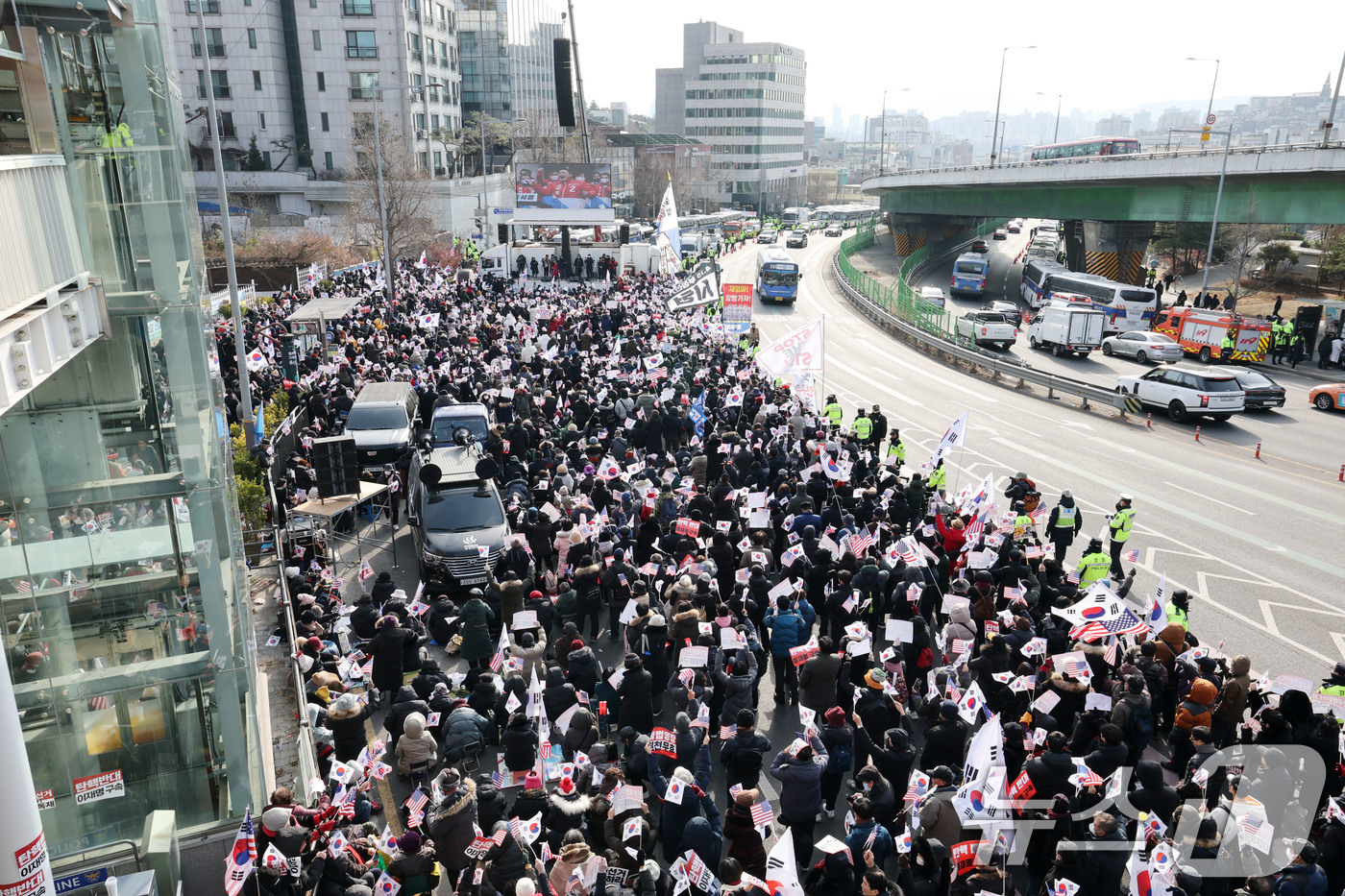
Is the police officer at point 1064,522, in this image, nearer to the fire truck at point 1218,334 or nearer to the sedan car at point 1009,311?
the fire truck at point 1218,334

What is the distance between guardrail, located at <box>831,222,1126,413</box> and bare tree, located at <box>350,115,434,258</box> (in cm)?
2560

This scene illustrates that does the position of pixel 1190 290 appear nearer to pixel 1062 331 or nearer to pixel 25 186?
pixel 1062 331

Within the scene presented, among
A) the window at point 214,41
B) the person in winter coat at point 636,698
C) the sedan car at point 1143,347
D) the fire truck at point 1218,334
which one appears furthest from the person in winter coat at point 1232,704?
the window at point 214,41

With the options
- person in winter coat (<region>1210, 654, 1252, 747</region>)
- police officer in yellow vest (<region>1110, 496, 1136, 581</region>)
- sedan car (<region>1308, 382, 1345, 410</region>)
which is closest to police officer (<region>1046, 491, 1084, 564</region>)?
police officer in yellow vest (<region>1110, 496, 1136, 581</region>)

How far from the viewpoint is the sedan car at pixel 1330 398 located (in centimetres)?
2867

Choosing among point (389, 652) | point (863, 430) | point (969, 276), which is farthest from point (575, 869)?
point (969, 276)

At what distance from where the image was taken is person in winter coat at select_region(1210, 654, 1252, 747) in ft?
31.4

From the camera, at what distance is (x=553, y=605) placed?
1288 centimetres

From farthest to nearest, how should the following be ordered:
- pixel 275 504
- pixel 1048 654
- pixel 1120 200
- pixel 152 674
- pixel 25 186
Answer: pixel 1120 200, pixel 275 504, pixel 1048 654, pixel 152 674, pixel 25 186

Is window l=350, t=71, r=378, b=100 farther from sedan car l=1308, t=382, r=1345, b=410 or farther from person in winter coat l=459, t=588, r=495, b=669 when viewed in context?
person in winter coat l=459, t=588, r=495, b=669

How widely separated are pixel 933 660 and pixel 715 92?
471 ft

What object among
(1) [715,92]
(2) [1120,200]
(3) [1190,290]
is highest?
(1) [715,92]

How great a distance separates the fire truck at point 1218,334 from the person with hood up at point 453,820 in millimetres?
36693

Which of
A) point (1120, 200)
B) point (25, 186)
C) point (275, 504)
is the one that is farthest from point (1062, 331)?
point (25, 186)
